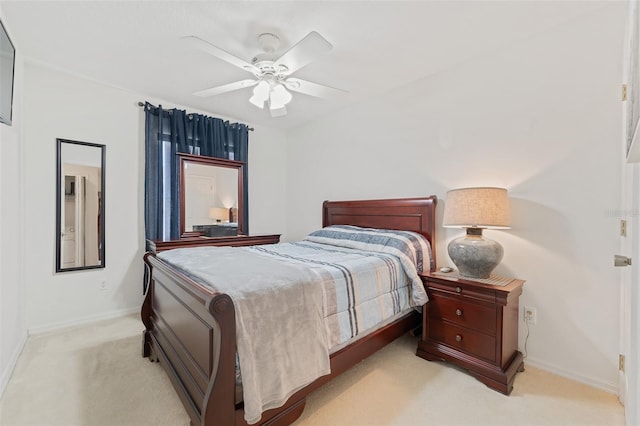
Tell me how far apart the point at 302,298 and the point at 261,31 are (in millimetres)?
1928

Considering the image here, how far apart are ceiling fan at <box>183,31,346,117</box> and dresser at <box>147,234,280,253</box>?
1.63 m

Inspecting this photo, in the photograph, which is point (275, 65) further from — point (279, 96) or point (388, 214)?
point (388, 214)

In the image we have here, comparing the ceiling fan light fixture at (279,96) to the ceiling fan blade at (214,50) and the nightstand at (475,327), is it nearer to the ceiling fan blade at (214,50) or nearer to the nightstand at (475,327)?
the ceiling fan blade at (214,50)

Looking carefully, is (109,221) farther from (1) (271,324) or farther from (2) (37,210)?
(1) (271,324)

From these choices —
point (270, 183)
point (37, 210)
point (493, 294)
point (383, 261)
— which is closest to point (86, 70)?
point (37, 210)

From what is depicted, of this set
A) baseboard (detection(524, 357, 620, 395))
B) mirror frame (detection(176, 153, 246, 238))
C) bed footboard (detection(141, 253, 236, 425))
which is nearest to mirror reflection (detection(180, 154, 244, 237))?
mirror frame (detection(176, 153, 246, 238))

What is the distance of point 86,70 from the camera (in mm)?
2770

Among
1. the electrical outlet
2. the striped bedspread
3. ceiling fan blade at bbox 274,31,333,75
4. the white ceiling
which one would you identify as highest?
the white ceiling

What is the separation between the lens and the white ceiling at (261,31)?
1.92 meters

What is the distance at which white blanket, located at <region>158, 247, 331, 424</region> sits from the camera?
1.27m

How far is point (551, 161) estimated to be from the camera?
2.14 m

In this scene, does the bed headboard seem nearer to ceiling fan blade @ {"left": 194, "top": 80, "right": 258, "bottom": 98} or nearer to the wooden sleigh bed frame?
the wooden sleigh bed frame

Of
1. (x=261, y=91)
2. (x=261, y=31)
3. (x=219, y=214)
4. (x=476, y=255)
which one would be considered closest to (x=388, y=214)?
(x=476, y=255)

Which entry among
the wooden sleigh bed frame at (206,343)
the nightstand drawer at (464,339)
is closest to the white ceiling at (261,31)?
the wooden sleigh bed frame at (206,343)
